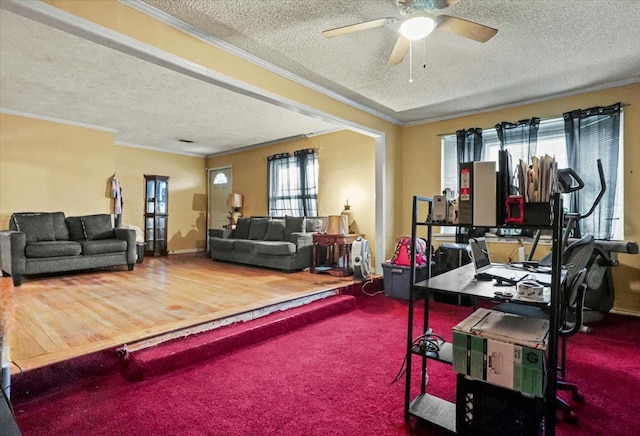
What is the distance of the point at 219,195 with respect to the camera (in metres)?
8.26

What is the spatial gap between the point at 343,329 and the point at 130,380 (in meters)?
1.76

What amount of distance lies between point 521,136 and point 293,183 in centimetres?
392

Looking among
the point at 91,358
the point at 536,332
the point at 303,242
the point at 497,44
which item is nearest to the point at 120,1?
the point at 91,358

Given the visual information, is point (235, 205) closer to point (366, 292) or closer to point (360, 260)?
point (360, 260)

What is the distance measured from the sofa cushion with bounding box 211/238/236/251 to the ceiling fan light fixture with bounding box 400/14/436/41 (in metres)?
4.60

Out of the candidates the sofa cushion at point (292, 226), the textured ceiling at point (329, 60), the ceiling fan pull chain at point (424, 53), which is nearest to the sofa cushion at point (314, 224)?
the sofa cushion at point (292, 226)

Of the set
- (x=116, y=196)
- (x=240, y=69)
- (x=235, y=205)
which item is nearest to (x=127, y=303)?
(x=240, y=69)

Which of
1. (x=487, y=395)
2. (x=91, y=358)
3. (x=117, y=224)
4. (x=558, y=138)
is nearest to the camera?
(x=487, y=395)

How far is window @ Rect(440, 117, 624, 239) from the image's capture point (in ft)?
11.8

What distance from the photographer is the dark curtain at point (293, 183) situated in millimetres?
6270

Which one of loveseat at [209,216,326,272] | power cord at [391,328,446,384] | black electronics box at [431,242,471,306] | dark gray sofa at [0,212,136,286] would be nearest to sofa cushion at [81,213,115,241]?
dark gray sofa at [0,212,136,286]

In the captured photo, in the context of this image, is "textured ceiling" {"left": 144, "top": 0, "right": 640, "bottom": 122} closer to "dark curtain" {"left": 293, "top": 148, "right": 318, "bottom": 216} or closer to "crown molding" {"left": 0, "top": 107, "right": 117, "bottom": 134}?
"dark curtain" {"left": 293, "top": 148, "right": 318, "bottom": 216}

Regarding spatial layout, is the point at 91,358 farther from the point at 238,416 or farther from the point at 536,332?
the point at 536,332

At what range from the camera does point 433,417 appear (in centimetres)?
170
